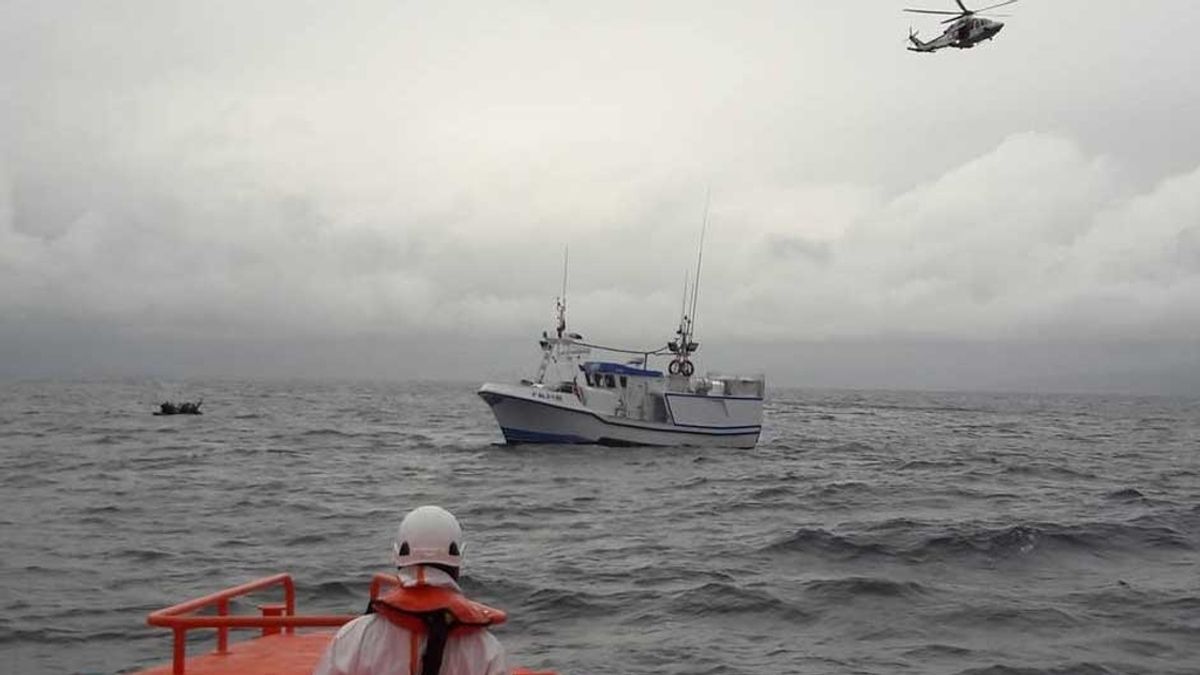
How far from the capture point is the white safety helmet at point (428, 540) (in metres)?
4.00

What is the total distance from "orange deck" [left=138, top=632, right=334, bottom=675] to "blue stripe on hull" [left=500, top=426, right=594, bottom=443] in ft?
106

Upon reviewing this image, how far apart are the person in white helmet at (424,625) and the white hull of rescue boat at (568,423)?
35831mm

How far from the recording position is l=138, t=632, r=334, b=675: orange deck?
281 inches

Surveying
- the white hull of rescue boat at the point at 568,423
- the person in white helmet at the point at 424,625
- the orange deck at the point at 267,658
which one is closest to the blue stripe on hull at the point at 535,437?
the white hull of rescue boat at the point at 568,423

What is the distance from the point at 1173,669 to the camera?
1170cm

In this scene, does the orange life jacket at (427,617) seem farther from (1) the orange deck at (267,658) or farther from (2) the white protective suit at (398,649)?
(1) the orange deck at (267,658)

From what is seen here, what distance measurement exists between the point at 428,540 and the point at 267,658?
13.5 ft

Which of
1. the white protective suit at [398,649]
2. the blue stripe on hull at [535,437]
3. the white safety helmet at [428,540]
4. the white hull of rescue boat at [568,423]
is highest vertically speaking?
the white safety helmet at [428,540]

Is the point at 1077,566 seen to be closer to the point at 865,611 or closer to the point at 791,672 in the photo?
the point at 865,611

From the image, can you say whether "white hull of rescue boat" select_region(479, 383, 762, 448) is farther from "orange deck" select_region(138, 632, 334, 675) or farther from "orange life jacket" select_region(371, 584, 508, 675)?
"orange life jacket" select_region(371, 584, 508, 675)

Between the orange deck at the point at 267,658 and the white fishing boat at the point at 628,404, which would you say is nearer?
the orange deck at the point at 267,658

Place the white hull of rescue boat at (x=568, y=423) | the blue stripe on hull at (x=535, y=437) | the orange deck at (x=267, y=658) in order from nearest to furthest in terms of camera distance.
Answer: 1. the orange deck at (x=267, y=658)
2. the white hull of rescue boat at (x=568, y=423)
3. the blue stripe on hull at (x=535, y=437)

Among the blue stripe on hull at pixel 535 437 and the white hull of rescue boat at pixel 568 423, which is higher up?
the white hull of rescue boat at pixel 568 423

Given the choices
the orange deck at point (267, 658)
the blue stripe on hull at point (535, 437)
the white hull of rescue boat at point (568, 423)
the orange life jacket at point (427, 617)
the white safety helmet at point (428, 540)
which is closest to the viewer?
the orange life jacket at point (427, 617)
